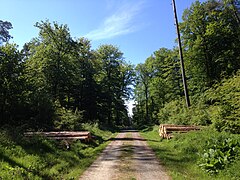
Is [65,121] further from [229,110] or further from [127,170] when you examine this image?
[127,170]

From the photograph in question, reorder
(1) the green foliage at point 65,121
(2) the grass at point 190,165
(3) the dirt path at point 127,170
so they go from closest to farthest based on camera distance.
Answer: (2) the grass at point 190,165
(3) the dirt path at point 127,170
(1) the green foliage at point 65,121

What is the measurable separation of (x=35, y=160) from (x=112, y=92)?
1560 inches

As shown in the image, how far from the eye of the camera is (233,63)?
28.9m

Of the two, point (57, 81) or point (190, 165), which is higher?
point (57, 81)

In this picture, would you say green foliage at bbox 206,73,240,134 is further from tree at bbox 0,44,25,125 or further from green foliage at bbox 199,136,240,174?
tree at bbox 0,44,25,125

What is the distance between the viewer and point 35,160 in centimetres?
901

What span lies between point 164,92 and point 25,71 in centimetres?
2822

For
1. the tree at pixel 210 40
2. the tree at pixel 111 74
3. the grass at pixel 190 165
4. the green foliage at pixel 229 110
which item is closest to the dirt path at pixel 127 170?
the grass at pixel 190 165

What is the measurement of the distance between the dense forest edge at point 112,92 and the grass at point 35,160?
38 mm

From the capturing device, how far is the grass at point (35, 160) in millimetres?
7355

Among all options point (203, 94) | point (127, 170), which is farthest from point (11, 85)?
point (203, 94)

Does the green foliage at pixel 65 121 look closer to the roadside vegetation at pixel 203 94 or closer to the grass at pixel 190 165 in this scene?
the roadside vegetation at pixel 203 94

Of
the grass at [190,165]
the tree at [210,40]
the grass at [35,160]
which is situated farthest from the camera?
→ the tree at [210,40]

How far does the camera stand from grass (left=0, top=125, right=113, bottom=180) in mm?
7355
